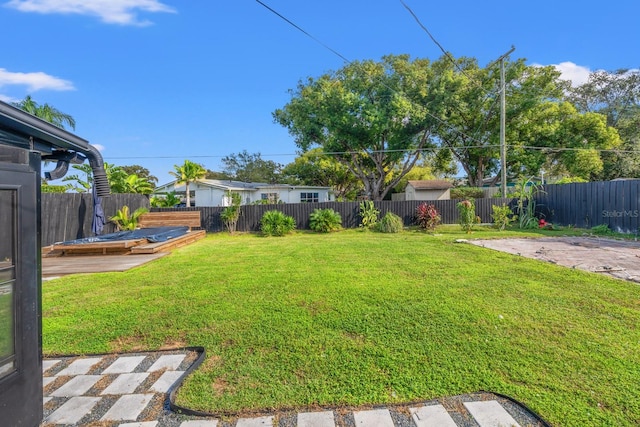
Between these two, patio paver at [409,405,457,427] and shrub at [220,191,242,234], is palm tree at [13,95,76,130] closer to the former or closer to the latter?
shrub at [220,191,242,234]

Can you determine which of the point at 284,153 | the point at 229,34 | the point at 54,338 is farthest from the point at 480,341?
the point at 284,153

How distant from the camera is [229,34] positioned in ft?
23.6

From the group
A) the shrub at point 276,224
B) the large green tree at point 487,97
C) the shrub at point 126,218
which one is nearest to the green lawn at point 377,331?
the shrub at point 126,218

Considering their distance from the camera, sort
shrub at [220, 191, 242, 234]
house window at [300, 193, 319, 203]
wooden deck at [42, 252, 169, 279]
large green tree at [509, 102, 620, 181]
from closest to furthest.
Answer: wooden deck at [42, 252, 169, 279]
shrub at [220, 191, 242, 234]
large green tree at [509, 102, 620, 181]
house window at [300, 193, 319, 203]

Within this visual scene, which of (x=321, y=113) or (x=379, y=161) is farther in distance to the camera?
(x=379, y=161)

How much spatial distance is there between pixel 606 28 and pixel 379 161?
12.8 meters

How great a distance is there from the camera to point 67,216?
8688mm

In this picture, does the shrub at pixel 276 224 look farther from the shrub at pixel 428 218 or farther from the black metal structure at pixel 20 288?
the black metal structure at pixel 20 288

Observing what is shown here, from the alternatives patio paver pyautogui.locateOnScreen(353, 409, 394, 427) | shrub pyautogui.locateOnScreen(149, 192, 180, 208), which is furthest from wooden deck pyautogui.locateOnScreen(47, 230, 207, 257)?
patio paver pyautogui.locateOnScreen(353, 409, 394, 427)

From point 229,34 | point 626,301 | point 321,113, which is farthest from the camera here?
point 321,113

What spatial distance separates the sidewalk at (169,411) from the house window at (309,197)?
792 inches

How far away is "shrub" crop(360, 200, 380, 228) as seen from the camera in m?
12.6

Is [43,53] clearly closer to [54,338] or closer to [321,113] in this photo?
[54,338]

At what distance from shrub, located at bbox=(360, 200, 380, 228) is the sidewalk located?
10774 mm
